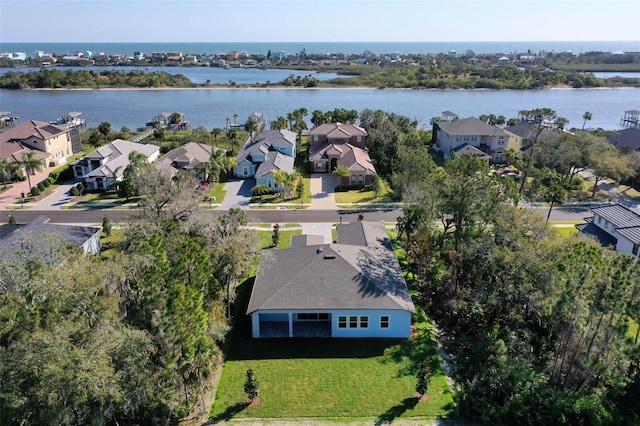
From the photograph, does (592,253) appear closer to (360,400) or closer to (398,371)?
(398,371)

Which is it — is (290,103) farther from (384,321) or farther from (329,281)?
(384,321)

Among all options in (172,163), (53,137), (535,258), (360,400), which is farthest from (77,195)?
(535,258)

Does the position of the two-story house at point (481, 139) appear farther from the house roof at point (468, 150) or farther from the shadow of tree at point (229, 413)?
the shadow of tree at point (229, 413)

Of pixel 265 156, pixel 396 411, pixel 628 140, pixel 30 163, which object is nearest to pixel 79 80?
pixel 30 163

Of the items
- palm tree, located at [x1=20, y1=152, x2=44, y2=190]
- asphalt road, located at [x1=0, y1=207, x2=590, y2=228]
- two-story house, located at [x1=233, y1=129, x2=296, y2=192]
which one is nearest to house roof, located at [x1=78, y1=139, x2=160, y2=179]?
palm tree, located at [x1=20, y1=152, x2=44, y2=190]

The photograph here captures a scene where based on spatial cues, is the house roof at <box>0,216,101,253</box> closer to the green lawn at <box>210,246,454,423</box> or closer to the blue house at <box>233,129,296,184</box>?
the green lawn at <box>210,246,454,423</box>

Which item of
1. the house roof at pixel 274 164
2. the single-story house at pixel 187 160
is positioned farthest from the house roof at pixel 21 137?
the house roof at pixel 274 164

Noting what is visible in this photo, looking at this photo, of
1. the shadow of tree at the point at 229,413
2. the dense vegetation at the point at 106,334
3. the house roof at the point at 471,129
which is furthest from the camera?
the house roof at the point at 471,129
